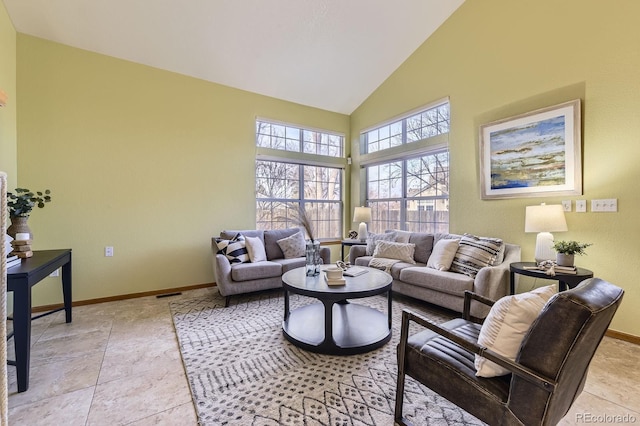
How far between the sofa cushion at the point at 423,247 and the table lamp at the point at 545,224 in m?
1.17

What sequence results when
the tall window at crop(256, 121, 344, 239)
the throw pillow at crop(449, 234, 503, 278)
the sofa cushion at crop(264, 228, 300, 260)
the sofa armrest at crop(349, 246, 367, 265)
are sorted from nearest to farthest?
the throw pillow at crop(449, 234, 503, 278) < the sofa cushion at crop(264, 228, 300, 260) < the sofa armrest at crop(349, 246, 367, 265) < the tall window at crop(256, 121, 344, 239)

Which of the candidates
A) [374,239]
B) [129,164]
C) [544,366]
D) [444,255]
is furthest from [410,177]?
[129,164]

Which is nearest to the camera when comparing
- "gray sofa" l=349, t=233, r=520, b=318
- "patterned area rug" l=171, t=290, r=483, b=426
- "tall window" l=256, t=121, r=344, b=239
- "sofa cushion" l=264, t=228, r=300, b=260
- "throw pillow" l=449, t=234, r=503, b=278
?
"patterned area rug" l=171, t=290, r=483, b=426

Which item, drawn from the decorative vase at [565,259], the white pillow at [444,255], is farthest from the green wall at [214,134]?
the white pillow at [444,255]

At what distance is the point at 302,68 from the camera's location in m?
4.14

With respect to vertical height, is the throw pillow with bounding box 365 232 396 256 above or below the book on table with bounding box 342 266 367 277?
above

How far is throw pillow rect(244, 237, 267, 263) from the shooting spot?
11.9ft

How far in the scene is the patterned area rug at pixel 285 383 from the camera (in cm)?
152

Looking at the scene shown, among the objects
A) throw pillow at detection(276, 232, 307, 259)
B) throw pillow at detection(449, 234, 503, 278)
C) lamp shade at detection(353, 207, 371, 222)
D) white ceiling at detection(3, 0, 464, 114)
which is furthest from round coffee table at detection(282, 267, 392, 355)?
white ceiling at detection(3, 0, 464, 114)

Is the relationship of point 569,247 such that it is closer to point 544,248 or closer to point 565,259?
point 565,259

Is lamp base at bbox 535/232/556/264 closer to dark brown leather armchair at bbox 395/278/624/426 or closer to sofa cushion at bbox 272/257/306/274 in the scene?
dark brown leather armchair at bbox 395/278/624/426

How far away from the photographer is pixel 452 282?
9.12 feet

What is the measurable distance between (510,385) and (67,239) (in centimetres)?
424

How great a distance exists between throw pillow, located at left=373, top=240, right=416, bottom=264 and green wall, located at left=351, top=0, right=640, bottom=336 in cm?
67
